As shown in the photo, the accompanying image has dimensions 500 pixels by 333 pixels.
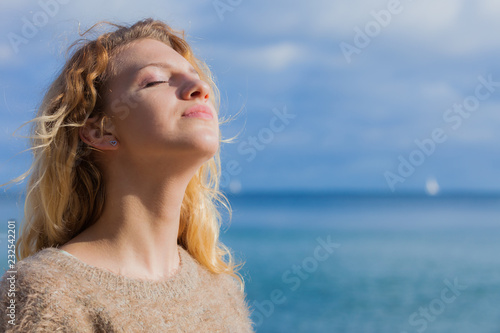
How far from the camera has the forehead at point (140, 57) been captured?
2033 millimetres

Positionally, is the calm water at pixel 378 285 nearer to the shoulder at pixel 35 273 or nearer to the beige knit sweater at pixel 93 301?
the beige knit sweater at pixel 93 301

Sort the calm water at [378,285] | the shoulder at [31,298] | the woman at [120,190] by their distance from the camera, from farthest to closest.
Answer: the calm water at [378,285] → the woman at [120,190] → the shoulder at [31,298]

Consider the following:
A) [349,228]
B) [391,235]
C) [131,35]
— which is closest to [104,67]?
[131,35]

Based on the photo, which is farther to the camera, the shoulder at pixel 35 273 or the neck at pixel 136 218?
the neck at pixel 136 218

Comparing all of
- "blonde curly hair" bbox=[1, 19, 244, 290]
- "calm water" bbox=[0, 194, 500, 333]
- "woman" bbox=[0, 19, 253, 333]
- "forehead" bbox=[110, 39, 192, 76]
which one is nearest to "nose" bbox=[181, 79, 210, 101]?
"woman" bbox=[0, 19, 253, 333]

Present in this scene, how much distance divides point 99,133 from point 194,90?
0.42m

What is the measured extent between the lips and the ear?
0.30 meters

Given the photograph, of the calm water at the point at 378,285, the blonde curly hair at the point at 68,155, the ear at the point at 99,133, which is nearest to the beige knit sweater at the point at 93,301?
the blonde curly hair at the point at 68,155

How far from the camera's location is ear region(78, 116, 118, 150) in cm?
197

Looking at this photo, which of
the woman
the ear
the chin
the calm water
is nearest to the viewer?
the woman

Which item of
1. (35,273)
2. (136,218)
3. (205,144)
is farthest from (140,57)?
(35,273)

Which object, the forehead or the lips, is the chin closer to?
the lips

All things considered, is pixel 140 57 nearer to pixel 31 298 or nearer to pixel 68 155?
pixel 68 155

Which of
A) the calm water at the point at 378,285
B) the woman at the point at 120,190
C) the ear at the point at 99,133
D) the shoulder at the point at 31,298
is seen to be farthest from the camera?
the calm water at the point at 378,285
